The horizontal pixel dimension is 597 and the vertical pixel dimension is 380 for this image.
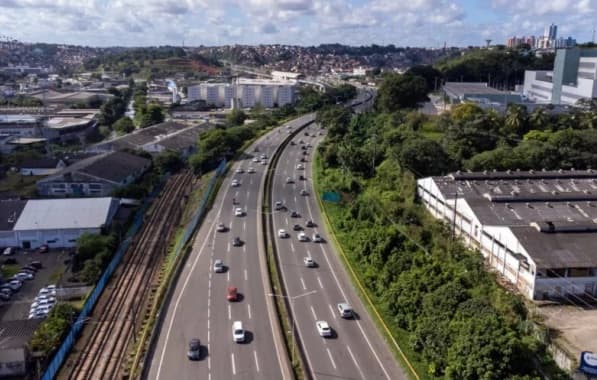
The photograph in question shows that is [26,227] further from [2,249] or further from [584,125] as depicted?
[584,125]

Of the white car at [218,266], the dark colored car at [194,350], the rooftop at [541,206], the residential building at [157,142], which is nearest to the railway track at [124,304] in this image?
the dark colored car at [194,350]

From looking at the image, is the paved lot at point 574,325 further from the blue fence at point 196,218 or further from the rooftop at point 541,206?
the blue fence at point 196,218

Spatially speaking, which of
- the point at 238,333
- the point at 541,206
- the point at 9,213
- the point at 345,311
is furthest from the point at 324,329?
the point at 9,213

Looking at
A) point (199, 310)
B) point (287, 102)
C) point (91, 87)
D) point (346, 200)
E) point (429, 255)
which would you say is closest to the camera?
point (199, 310)

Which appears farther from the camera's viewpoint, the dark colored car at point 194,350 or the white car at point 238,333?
the white car at point 238,333

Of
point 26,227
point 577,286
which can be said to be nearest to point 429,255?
point 577,286

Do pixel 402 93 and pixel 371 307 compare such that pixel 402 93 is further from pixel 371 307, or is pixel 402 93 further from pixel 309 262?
pixel 371 307
